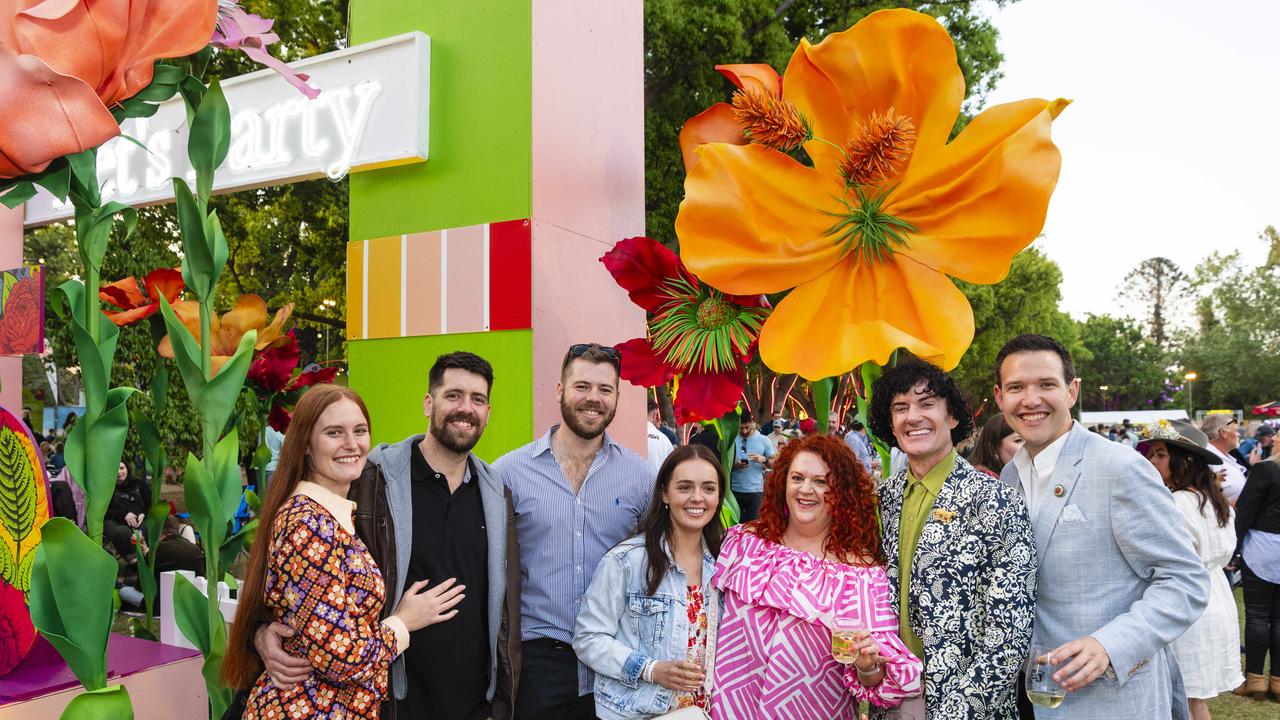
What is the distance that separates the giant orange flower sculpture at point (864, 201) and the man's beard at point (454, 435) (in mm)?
1059

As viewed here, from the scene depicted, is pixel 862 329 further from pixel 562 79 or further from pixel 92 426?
pixel 562 79

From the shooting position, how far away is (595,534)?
2736 millimetres

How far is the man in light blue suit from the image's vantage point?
1.94m

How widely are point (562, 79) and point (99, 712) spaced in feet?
9.52

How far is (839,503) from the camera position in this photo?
227 cm

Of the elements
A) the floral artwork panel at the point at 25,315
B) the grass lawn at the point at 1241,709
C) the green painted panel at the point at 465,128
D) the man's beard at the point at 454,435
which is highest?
the green painted panel at the point at 465,128

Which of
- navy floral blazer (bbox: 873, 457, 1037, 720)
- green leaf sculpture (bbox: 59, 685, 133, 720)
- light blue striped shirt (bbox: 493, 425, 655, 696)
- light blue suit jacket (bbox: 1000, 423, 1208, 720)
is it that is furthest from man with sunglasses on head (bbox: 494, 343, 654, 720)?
light blue suit jacket (bbox: 1000, 423, 1208, 720)

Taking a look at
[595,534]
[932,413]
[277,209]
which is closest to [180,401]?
[277,209]

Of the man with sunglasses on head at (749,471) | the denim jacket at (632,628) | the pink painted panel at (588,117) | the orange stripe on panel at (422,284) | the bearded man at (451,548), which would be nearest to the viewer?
the denim jacket at (632,628)

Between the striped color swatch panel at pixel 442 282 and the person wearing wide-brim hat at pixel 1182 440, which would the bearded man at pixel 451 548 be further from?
the person wearing wide-brim hat at pixel 1182 440

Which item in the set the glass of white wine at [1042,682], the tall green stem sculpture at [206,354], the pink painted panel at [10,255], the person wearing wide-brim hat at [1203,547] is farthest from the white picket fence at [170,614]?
the person wearing wide-brim hat at [1203,547]

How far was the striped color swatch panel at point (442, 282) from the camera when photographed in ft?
11.6

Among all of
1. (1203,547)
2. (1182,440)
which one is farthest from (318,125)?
(1203,547)

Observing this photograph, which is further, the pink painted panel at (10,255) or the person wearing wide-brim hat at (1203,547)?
the pink painted panel at (10,255)
